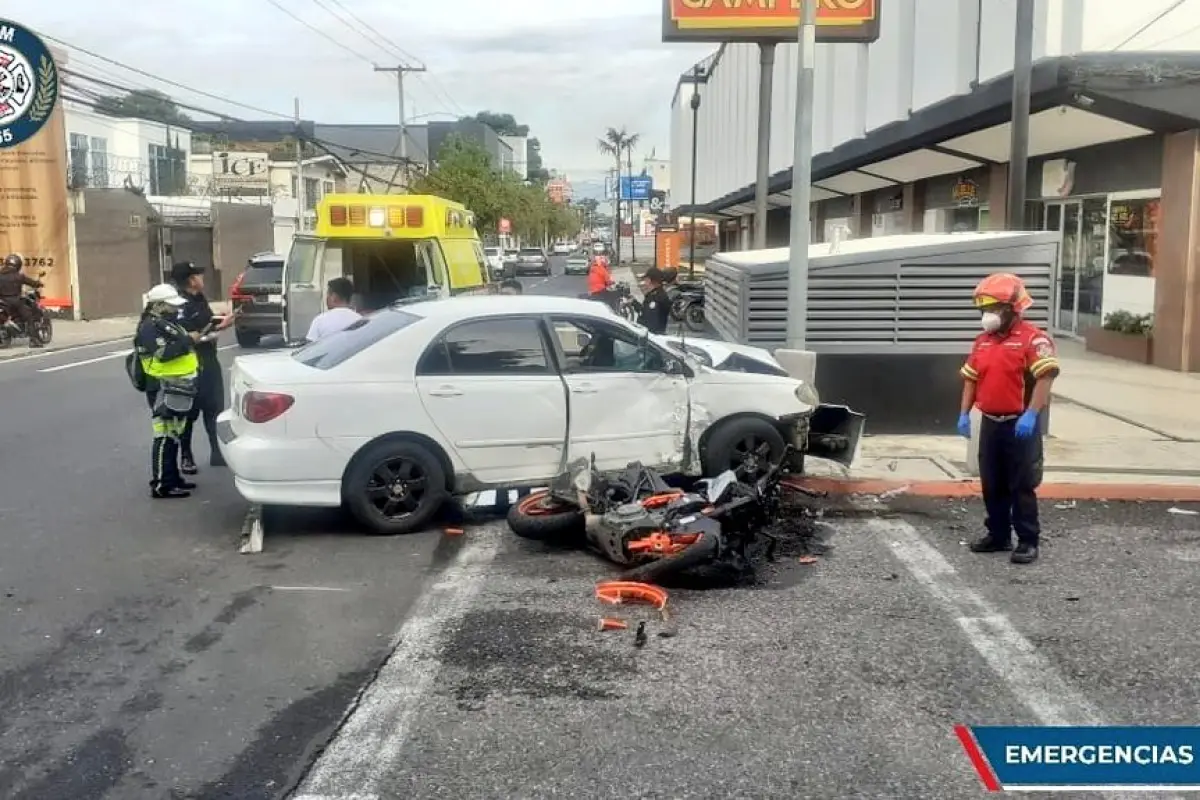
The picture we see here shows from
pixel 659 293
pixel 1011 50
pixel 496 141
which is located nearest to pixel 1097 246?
pixel 1011 50

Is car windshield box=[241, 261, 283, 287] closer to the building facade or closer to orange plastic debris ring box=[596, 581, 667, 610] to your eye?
the building facade

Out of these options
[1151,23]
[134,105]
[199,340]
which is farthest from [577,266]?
[199,340]

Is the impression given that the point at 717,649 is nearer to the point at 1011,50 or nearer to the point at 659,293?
the point at 659,293

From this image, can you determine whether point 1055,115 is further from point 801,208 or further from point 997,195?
point 801,208

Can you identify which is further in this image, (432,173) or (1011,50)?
(432,173)

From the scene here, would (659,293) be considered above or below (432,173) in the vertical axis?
below

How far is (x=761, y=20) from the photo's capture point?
13883mm

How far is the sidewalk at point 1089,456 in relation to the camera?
351 inches

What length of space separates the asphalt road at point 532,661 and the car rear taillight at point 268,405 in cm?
83

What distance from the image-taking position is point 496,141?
416ft

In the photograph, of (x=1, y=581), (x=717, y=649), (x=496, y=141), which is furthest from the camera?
(x=496, y=141)

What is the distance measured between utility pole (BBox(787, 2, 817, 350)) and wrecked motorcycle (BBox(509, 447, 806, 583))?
2.79 m

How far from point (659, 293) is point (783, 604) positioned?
817 cm

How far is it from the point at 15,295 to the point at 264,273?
4.55 m
